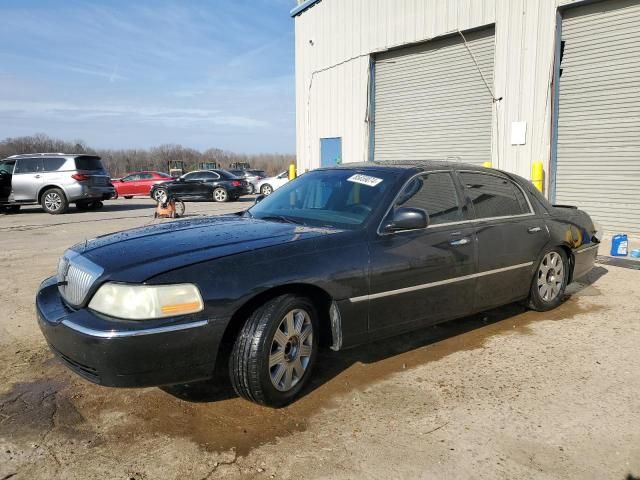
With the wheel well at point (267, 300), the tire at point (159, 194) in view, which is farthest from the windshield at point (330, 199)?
the tire at point (159, 194)

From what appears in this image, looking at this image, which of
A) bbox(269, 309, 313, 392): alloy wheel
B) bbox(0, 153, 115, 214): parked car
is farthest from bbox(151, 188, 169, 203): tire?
bbox(269, 309, 313, 392): alloy wheel

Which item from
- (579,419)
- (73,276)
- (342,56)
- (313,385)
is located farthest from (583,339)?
(342,56)

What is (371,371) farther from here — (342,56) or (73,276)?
(342,56)

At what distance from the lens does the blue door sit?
15.3 meters

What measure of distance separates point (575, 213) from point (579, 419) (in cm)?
304

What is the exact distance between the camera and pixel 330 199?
4.10m

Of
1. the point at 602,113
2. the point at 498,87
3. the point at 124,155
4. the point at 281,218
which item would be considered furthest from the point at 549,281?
the point at 124,155

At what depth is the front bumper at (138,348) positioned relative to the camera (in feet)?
8.78

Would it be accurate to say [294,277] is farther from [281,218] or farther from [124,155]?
[124,155]

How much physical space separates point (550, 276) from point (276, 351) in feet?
10.7

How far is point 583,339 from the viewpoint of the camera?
4.37 meters

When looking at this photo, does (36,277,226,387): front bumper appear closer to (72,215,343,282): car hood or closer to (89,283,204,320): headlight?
(89,283,204,320): headlight

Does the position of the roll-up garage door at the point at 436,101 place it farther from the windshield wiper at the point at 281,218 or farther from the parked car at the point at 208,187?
the parked car at the point at 208,187

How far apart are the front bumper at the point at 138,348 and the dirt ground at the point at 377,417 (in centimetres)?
35
